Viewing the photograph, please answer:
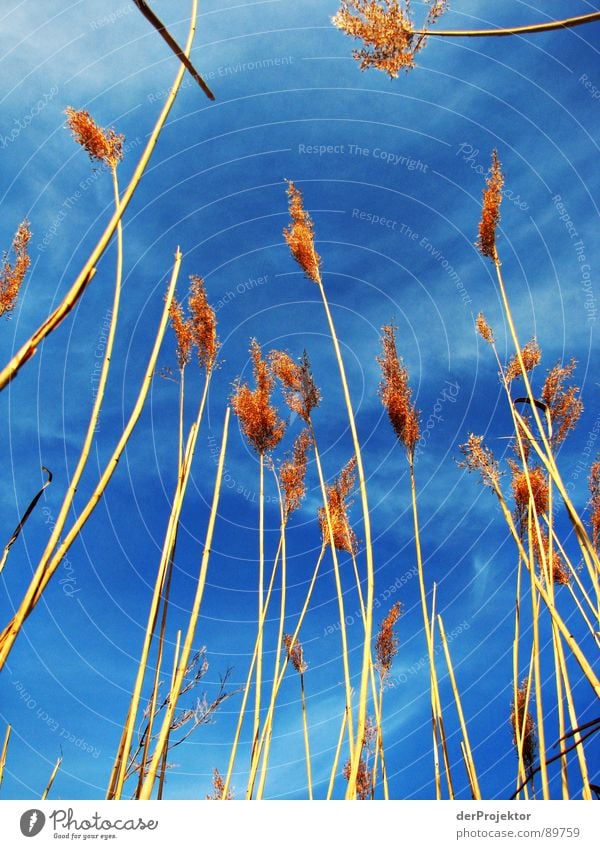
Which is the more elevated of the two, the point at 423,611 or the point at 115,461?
the point at 423,611

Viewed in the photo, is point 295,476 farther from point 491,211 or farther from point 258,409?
point 491,211

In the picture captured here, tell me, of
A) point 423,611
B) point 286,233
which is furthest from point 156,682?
point 286,233

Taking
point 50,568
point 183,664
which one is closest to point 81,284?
point 50,568

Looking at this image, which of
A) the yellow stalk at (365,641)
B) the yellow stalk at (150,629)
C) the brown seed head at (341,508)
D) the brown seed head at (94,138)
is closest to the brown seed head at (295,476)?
the brown seed head at (341,508)

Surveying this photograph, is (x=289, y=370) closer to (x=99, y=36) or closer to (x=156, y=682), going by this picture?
(x=156, y=682)
